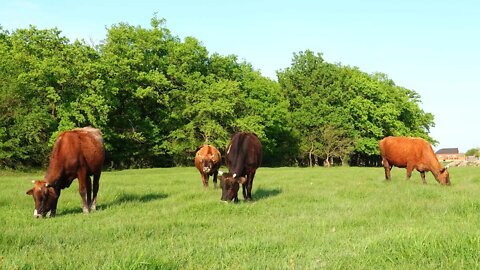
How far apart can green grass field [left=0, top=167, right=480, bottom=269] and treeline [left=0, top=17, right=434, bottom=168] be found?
30565 millimetres

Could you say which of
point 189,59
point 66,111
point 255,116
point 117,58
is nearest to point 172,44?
point 189,59

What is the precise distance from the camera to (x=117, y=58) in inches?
1917

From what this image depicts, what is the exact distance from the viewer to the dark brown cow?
13.0 metres

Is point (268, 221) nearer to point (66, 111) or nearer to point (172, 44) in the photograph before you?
point (66, 111)

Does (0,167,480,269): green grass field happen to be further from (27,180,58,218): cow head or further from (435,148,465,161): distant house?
(435,148,465,161): distant house

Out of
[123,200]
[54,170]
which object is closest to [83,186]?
[54,170]

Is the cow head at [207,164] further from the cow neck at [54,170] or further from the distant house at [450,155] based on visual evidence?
the distant house at [450,155]

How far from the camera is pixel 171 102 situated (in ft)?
177

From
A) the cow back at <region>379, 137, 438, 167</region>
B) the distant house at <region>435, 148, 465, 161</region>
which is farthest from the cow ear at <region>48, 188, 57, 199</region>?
the distant house at <region>435, 148, 465, 161</region>

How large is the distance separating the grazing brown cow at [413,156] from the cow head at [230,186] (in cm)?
1131

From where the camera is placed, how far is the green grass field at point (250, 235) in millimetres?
5449

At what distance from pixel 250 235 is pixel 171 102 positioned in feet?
156

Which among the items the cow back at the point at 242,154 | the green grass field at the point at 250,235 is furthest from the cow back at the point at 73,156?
the cow back at the point at 242,154

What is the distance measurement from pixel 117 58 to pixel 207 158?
34.0 m
